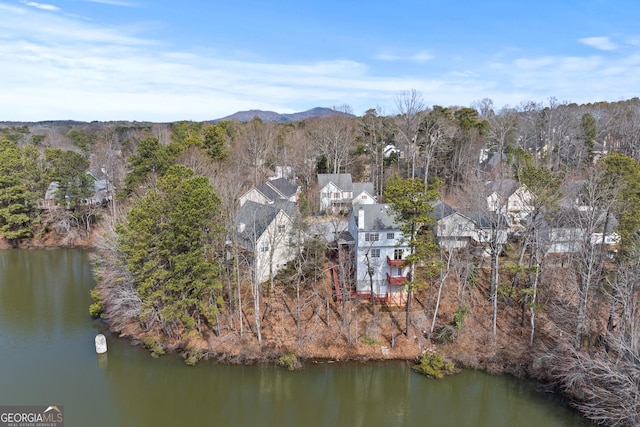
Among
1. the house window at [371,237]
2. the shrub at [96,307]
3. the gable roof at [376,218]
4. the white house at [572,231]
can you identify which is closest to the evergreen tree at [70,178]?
the shrub at [96,307]

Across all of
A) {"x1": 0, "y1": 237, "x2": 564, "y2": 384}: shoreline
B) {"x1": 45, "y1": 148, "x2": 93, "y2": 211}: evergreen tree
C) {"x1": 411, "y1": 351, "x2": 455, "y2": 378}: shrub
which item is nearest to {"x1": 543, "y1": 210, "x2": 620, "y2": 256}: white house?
{"x1": 0, "y1": 237, "x2": 564, "y2": 384}: shoreline

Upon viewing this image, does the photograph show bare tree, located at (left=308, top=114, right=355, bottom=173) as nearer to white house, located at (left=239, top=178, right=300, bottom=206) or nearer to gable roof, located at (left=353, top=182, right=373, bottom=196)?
gable roof, located at (left=353, top=182, right=373, bottom=196)

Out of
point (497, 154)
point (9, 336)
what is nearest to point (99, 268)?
point (9, 336)

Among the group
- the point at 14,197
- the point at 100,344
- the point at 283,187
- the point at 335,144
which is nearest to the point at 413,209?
the point at 100,344

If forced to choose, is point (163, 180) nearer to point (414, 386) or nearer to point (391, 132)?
point (414, 386)

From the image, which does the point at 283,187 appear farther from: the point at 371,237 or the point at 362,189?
the point at 371,237

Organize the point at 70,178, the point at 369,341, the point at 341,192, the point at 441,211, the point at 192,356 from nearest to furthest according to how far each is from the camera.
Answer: the point at 192,356
the point at 369,341
the point at 441,211
the point at 70,178
the point at 341,192
